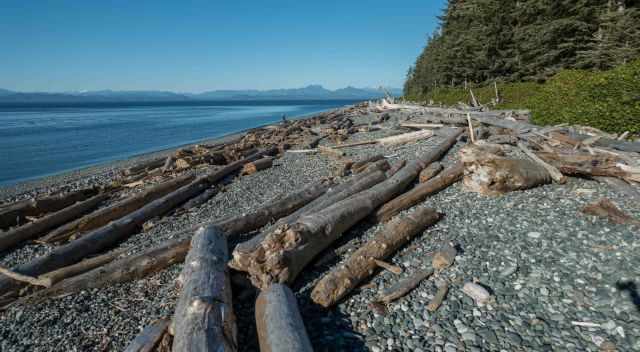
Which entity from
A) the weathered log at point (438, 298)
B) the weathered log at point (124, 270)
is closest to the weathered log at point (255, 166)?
the weathered log at point (124, 270)

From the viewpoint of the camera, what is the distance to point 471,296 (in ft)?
13.9

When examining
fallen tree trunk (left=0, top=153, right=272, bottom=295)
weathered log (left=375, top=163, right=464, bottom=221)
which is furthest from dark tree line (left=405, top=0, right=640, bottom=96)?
fallen tree trunk (left=0, top=153, right=272, bottom=295)

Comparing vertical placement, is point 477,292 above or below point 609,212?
below

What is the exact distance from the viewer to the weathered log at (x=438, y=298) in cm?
409

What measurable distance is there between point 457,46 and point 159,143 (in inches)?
1278

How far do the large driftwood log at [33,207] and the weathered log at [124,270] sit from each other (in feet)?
16.9

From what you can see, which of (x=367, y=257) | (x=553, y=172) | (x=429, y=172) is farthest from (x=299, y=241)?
(x=553, y=172)

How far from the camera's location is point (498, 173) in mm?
7348

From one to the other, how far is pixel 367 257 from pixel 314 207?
260 centimetres

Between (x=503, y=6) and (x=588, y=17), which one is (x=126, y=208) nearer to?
(x=588, y=17)

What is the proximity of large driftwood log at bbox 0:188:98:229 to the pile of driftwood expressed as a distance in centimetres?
3

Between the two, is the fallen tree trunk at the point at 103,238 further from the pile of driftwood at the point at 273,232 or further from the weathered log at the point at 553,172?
the weathered log at the point at 553,172

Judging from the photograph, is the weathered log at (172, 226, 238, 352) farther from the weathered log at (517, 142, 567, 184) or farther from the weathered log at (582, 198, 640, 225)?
the weathered log at (517, 142, 567, 184)

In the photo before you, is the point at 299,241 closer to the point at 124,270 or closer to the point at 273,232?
the point at 273,232
